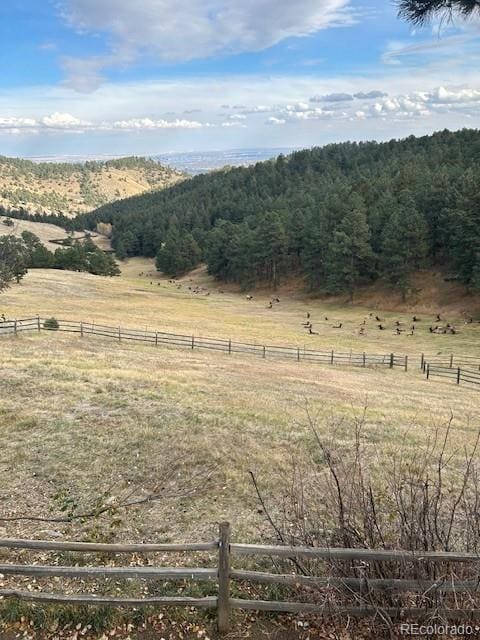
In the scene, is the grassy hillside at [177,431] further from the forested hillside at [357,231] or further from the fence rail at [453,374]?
the forested hillside at [357,231]

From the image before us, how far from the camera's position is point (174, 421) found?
46.8ft

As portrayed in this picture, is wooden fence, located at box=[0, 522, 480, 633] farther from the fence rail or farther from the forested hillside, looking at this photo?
the forested hillside

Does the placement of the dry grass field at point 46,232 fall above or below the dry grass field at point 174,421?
above

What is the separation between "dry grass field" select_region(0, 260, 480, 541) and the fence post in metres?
2.45

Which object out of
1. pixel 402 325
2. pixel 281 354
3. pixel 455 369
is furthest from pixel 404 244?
pixel 281 354

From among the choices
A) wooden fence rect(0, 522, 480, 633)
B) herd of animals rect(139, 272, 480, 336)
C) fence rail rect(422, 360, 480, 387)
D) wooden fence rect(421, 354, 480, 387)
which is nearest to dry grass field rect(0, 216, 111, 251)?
herd of animals rect(139, 272, 480, 336)

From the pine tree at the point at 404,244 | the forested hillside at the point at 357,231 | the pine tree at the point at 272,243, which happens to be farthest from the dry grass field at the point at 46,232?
the pine tree at the point at 404,244

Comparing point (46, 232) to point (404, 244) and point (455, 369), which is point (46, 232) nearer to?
point (404, 244)

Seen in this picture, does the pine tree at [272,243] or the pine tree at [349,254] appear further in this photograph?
the pine tree at [272,243]

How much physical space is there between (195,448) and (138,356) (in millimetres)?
15184

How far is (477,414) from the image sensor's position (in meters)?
20.2

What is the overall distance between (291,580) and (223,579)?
80cm

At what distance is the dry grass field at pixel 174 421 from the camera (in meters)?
9.88

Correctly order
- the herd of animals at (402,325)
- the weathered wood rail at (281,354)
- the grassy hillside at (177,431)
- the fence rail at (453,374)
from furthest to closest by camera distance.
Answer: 1. the herd of animals at (402,325)
2. the weathered wood rail at (281,354)
3. the fence rail at (453,374)
4. the grassy hillside at (177,431)
